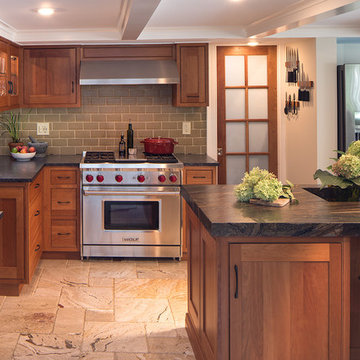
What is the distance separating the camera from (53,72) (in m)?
5.98

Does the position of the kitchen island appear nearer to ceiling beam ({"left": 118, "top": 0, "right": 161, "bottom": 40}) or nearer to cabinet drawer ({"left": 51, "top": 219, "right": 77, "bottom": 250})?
ceiling beam ({"left": 118, "top": 0, "right": 161, "bottom": 40})

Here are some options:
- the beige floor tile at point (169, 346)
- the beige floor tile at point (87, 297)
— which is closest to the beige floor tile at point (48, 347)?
the beige floor tile at point (169, 346)

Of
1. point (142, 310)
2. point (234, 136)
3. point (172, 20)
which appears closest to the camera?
point (142, 310)

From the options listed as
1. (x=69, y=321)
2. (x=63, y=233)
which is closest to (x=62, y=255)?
(x=63, y=233)

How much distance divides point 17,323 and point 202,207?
68.6 inches

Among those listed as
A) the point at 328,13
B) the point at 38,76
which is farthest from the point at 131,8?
the point at 38,76

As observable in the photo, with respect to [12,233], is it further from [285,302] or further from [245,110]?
[245,110]

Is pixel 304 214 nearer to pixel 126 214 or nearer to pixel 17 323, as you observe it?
pixel 17 323

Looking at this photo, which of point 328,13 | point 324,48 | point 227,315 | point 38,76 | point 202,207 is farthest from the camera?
point 38,76

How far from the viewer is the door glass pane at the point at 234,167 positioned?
6734mm

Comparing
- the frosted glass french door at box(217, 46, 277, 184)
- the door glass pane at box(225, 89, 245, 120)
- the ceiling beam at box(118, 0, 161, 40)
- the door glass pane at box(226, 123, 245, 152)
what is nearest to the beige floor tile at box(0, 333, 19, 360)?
the ceiling beam at box(118, 0, 161, 40)

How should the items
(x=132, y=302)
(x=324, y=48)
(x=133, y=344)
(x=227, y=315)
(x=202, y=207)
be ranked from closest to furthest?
(x=227, y=315) < (x=202, y=207) < (x=133, y=344) < (x=132, y=302) < (x=324, y=48)

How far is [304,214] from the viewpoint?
9.63 feet

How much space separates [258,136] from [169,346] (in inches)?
138
